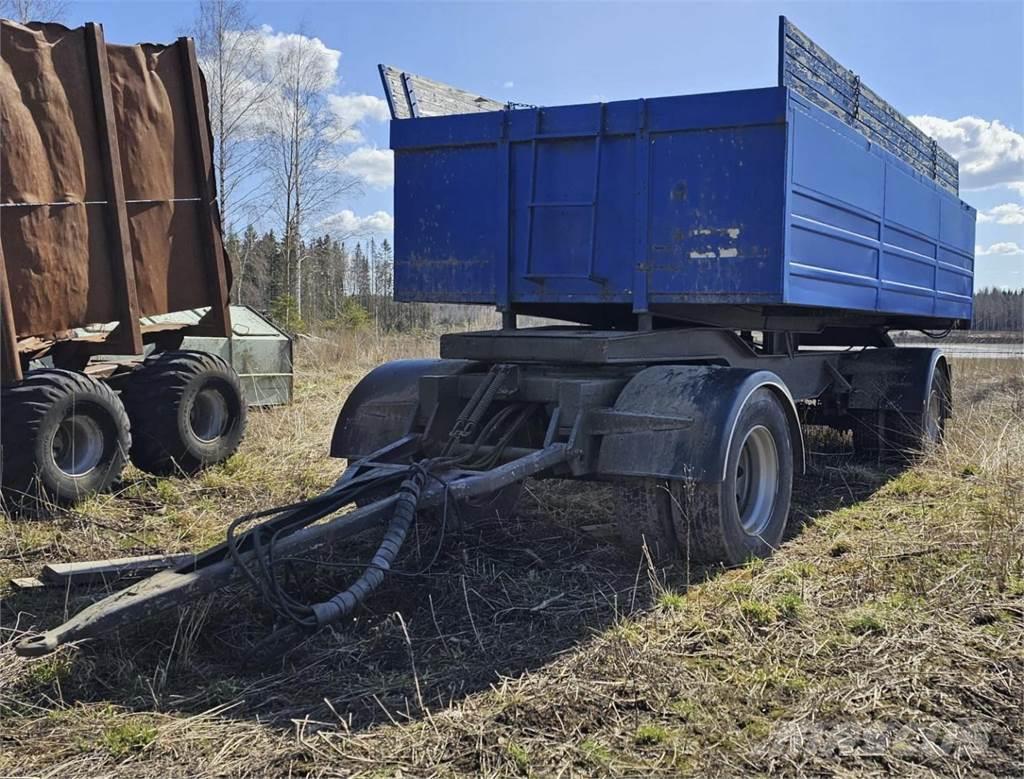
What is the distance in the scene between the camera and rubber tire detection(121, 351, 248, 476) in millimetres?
7207

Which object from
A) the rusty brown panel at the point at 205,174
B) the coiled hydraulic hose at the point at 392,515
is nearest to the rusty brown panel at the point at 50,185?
the rusty brown panel at the point at 205,174

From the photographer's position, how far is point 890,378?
25.9ft

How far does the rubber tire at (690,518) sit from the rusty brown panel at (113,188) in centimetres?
425

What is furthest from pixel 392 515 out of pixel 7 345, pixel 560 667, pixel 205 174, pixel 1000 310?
pixel 1000 310

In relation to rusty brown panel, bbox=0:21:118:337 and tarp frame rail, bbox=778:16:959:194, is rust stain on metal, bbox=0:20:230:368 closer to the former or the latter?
rusty brown panel, bbox=0:21:118:337

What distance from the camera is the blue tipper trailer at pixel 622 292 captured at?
4.65m

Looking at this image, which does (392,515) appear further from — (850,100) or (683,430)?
(850,100)

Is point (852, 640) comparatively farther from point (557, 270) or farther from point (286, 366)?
point (286, 366)

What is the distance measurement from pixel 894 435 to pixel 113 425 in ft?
20.2

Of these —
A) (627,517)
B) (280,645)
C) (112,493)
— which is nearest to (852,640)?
(627,517)

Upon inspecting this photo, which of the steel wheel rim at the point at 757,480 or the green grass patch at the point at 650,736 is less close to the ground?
the steel wheel rim at the point at 757,480

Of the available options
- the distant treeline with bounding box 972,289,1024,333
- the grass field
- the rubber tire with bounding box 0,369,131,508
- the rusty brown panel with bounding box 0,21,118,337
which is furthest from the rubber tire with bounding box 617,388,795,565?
the distant treeline with bounding box 972,289,1024,333

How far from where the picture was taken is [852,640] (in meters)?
3.83

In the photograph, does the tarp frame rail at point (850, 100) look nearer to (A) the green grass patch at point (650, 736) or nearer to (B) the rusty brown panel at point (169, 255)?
(A) the green grass patch at point (650, 736)
